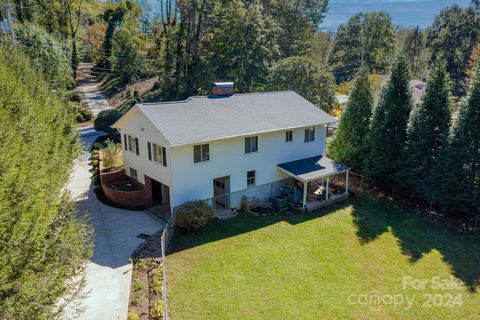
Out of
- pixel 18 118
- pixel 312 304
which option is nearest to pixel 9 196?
pixel 18 118

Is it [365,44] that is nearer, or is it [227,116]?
[227,116]

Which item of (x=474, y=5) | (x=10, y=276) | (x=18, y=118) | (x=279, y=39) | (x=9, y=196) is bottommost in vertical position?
(x=10, y=276)

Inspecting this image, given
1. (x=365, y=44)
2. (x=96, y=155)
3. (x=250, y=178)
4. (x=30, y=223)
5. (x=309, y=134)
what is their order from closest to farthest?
(x=30, y=223) < (x=250, y=178) < (x=309, y=134) < (x=96, y=155) < (x=365, y=44)

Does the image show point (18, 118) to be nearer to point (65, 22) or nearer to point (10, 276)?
point (10, 276)

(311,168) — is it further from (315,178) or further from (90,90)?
(90,90)

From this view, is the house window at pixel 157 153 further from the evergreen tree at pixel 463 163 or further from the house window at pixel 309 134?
the evergreen tree at pixel 463 163

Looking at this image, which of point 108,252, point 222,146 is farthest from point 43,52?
point 108,252

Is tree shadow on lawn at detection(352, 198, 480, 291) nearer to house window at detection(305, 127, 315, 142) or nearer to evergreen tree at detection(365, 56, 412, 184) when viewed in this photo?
evergreen tree at detection(365, 56, 412, 184)
